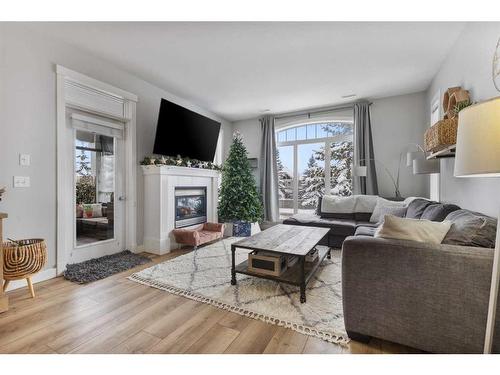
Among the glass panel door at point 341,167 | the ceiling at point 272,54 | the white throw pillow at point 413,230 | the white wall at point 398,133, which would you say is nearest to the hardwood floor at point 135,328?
the white throw pillow at point 413,230

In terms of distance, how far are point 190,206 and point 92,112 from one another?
1975 millimetres

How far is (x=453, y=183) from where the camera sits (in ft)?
9.11

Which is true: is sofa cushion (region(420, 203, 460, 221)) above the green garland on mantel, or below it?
below

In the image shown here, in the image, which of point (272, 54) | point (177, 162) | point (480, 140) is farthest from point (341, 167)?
point (480, 140)

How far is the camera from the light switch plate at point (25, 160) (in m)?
2.38

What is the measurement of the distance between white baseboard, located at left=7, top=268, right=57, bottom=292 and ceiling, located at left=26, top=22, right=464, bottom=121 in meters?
2.48

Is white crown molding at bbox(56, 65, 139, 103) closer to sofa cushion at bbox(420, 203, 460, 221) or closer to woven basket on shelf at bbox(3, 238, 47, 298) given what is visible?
woven basket on shelf at bbox(3, 238, 47, 298)

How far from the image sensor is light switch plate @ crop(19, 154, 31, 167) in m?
2.38

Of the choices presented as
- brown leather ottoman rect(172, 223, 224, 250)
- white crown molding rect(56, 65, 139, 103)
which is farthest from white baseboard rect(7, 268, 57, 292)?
white crown molding rect(56, 65, 139, 103)

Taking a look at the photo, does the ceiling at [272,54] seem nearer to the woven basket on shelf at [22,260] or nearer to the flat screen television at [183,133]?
the flat screen television at [183,133]

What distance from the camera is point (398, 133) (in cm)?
443

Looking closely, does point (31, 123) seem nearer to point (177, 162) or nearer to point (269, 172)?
point (177, 162)

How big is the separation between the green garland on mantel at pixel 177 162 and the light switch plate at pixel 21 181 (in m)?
1.40
